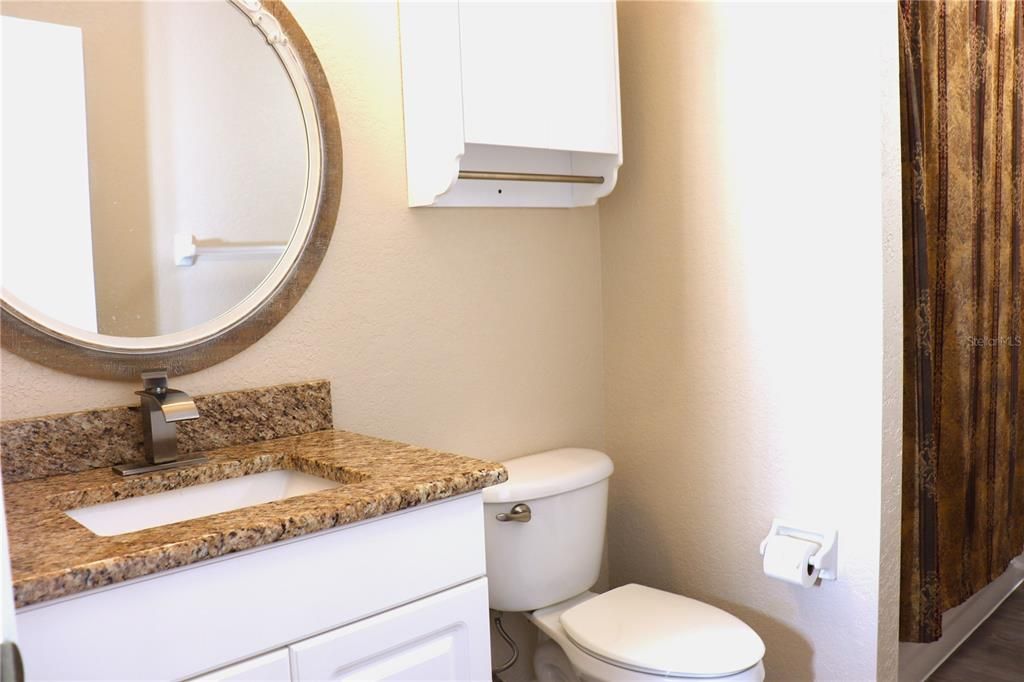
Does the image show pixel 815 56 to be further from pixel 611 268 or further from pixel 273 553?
pixel 273 553

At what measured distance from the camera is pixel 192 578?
1004mm

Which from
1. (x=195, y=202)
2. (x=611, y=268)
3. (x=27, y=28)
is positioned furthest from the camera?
(x=611, y=268)

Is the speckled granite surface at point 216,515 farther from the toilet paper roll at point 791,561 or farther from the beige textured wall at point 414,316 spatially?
the toilet paper roll at point 791,561

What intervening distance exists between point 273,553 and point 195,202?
728 mm

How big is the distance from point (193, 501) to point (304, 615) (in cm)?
39

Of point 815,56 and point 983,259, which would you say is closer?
point 815,56

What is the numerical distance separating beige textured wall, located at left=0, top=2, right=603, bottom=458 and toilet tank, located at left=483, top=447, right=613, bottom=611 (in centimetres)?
23

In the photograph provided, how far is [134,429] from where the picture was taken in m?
1.43

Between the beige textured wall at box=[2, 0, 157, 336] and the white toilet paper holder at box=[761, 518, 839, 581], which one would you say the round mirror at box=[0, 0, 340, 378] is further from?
the white toilet paper holder at box=[761, 518, 839, 581]

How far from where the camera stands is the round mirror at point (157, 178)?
1.32 meters

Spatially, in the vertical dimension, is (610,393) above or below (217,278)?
below

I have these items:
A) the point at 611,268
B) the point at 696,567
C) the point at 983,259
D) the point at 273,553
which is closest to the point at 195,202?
the point at 273,553

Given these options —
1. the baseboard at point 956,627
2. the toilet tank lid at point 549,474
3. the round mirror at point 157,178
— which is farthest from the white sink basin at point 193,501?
the baseboard at point 956,627

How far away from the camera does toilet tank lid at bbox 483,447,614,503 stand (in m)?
1.81
